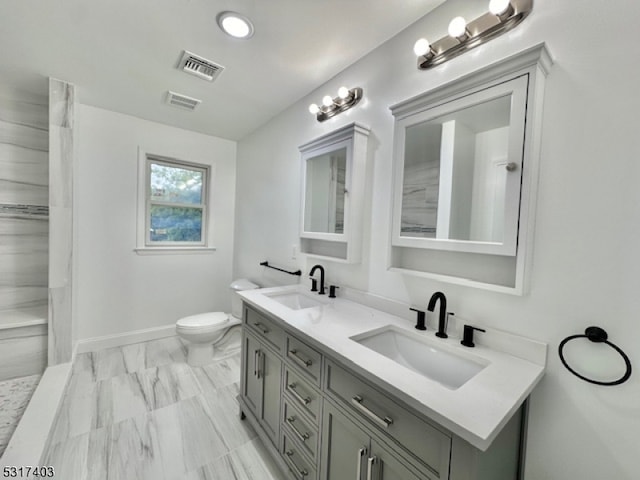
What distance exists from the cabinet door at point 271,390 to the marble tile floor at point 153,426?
0.21m

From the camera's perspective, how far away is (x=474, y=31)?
46.3 inches

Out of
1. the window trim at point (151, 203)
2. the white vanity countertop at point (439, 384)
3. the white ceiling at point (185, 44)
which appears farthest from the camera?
the window trim at point (151, 203)

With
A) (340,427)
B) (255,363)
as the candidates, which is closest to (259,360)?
(255,363)

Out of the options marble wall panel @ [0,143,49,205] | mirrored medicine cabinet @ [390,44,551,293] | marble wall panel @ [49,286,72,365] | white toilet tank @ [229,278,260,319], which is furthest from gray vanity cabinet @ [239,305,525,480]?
marble wall panel @ [0,143,49,205]

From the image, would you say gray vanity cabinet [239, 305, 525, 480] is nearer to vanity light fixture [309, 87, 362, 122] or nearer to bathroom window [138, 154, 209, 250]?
vanity light fixture [309, 87, 362, 122]

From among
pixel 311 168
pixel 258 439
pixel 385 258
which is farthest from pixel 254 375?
pixel 311 168

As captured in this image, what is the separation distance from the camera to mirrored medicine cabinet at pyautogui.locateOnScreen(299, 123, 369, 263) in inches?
65.0

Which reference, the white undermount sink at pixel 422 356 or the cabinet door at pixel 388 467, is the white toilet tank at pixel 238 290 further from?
the cabinet door at pixel 388 467

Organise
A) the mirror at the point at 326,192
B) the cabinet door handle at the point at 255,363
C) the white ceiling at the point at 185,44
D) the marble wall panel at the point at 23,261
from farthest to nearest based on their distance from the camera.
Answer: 1. the marble wall panel at the point at 23,261
2. the mirror at the point at 326,192
3. the cabinet door handle at the point at 255,363
4. the white ceiling at the point at 185,44

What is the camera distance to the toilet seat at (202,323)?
2375mm

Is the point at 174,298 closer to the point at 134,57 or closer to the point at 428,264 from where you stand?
the point at 134,57

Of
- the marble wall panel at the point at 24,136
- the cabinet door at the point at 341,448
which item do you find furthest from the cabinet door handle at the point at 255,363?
the marble wall panel at the point at 24,136

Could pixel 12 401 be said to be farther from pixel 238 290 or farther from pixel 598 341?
pixel 598 341

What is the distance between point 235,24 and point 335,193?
1110 millimetres
